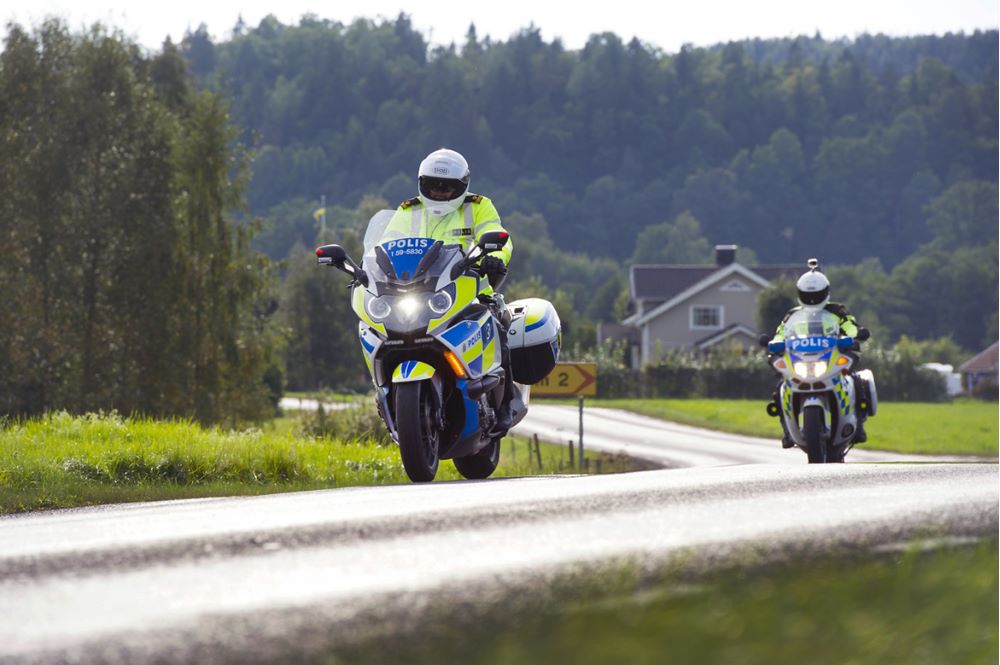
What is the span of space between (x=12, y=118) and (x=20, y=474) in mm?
33182

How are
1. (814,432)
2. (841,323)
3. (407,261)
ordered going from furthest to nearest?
(841,323) → (814,432) → (407,261)

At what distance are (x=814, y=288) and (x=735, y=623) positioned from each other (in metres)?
13.1

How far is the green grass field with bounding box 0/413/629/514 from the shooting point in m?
10.7

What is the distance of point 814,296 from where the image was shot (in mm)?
15852

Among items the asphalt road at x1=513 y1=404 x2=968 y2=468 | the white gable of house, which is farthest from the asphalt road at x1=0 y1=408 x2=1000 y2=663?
the white gable of house

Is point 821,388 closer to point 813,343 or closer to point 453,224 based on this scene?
point 813,343

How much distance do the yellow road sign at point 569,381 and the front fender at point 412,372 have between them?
11.3 m

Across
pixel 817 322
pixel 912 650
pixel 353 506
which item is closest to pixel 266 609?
pixel 912 650

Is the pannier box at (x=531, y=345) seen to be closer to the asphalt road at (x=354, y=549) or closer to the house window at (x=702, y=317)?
the asphalt road at (x=354, y=549)

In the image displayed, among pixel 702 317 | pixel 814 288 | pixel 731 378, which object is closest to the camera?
pixel 814 288

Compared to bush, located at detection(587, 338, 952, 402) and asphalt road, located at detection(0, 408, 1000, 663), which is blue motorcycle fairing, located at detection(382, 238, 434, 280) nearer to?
asphalt road, located at detection(0, 408, 1000, 663)

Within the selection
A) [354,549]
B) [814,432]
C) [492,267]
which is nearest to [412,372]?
[492,267]

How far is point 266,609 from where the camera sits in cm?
309

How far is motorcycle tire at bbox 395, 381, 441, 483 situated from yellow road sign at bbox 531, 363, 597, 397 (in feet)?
36.4
